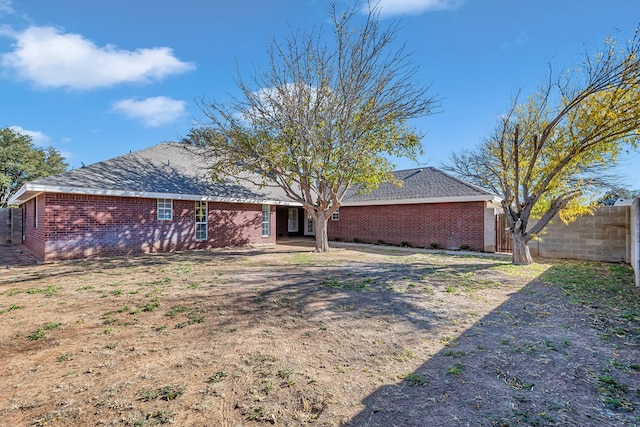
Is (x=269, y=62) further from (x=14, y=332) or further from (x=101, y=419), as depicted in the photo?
(x=101, y=419)

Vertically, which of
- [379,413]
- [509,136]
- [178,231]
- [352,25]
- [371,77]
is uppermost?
[352,25]

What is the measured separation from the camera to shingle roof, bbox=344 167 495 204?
14.9m

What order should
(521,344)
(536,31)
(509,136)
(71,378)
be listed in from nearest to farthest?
(71,378)
(521,344)
(536,31)
(509,136)

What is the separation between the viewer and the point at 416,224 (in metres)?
16.6

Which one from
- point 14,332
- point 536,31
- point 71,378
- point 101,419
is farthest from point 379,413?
point 536,31

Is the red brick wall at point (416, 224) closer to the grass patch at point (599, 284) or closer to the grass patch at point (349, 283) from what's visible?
the grass patch at point (599, 284)

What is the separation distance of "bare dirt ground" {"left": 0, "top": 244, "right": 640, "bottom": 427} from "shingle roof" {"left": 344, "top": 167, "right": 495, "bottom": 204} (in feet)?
26.1

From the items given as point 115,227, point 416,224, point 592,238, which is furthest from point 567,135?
point 115,227

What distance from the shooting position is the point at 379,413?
2613 millimetres

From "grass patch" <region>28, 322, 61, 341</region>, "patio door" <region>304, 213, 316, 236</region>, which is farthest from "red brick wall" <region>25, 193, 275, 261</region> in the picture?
"patio door" <region>304, 213, 316, 236</region>

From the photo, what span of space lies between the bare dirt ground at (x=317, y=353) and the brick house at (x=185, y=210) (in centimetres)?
436

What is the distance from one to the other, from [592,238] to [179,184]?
16.5 metres

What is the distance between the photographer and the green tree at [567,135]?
8.28m

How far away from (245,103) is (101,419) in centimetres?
1216
